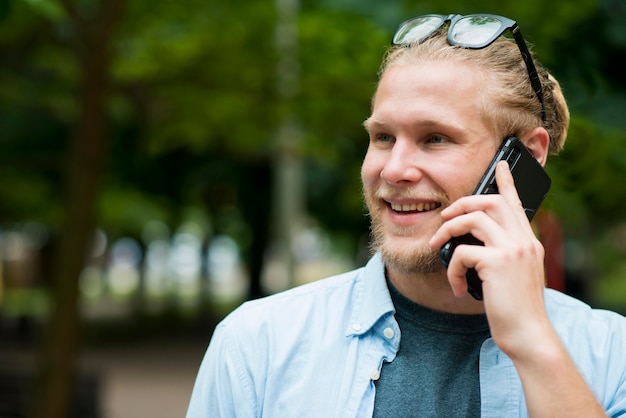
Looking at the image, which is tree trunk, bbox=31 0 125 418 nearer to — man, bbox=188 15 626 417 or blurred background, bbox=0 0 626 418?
blurred background, bbox=0 0 626 418

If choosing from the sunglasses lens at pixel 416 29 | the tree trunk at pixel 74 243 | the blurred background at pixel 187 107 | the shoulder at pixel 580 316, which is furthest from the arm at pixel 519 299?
the tree trunk at pixel 74 243

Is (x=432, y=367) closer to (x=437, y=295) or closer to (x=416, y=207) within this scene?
(x=437, y=295)

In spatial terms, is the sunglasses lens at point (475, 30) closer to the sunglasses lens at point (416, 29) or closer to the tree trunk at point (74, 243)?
the sunglasses lens at point (416, 29)

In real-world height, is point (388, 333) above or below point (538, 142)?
below

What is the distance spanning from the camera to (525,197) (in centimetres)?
215

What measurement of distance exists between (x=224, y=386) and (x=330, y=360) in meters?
0.24

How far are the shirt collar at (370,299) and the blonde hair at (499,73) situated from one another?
1.42 ft

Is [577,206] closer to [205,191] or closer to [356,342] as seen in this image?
[356,342]

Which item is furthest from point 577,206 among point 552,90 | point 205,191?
point 205,191

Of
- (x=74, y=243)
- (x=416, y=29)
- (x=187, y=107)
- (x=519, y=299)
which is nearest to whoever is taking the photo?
(x=519, y=299)

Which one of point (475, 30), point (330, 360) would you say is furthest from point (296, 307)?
point (475, 30)

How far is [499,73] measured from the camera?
215cm

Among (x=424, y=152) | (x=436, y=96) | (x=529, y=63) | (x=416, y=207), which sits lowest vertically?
(x=416, y=207)

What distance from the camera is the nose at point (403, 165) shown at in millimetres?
2049
